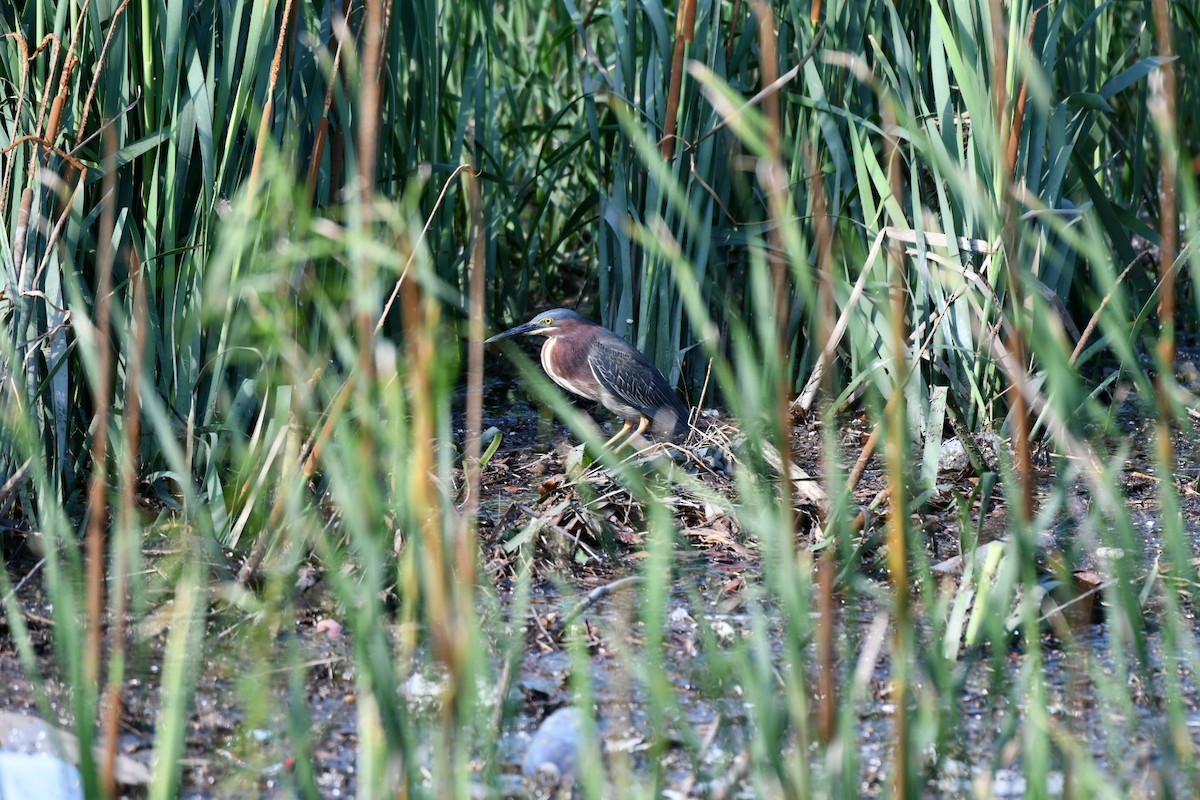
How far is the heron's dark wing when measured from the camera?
4176mm

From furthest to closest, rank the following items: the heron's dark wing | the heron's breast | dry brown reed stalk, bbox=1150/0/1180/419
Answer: the heron's breast, the heron's dark wing, dry brown reed stalk, bbox=1150/0/1180/419

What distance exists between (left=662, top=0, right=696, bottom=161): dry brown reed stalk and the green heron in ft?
2.04

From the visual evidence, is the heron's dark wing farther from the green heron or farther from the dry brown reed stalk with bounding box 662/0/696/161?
the dry brown reed stalk with bounding box 662/0/696/161

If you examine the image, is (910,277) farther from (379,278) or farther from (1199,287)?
(1199,287)

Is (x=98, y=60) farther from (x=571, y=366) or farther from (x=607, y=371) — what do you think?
(x=571, y=366)

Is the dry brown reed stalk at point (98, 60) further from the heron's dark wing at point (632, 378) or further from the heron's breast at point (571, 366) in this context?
the heron's breast at point (571, 366)

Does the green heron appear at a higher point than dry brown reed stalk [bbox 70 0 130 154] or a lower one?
lower

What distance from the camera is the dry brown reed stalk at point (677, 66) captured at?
3.88 metres

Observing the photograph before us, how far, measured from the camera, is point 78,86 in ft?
9.48

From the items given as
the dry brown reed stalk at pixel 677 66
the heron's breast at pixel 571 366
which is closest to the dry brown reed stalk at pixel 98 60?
the dry brown reed stalk at pixel 677 66

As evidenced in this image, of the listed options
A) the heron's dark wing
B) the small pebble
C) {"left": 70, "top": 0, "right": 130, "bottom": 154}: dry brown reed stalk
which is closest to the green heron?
the heron's dark wing

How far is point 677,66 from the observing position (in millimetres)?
3947

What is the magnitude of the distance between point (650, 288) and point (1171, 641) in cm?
258

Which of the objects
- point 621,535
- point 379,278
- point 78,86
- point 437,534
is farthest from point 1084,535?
point 78,86
